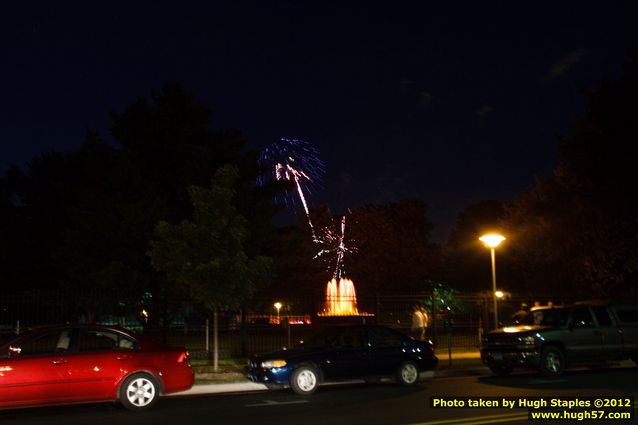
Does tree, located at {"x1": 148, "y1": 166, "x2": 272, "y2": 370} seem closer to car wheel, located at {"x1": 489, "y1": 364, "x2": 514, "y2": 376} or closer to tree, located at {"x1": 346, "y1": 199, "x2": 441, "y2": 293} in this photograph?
car wheel, located at {"x1": 489, "y1": 364, "x2": 514, "y2": 376}

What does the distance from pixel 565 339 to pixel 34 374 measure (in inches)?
477

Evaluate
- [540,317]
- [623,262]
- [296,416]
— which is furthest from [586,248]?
[296,416]

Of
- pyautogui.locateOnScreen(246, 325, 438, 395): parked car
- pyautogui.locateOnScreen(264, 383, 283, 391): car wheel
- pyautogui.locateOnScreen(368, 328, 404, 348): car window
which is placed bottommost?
pyautogui.locateOnScreen(264, 383, 283, 391): car wheel

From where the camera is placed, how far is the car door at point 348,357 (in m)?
14.5

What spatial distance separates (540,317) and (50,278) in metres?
34.2

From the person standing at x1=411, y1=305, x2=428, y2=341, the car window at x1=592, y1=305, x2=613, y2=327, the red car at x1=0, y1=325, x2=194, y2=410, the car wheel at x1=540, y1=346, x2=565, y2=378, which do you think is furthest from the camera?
the person standing at x1=411, y1=305, x2=428, y2=341

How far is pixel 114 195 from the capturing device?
32438 mm

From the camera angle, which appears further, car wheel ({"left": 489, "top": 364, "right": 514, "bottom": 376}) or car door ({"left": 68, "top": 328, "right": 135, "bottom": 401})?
car wheel ({"left": 489, "top": 364, "right": 514, "bottom": 376})

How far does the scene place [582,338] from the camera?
17.3 m

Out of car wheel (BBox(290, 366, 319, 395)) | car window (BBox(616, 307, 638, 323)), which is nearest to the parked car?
car wheel (BBox(290, 366, 319, 395))

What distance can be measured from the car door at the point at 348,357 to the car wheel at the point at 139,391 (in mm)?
3952

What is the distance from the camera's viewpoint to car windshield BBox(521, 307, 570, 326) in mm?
17594

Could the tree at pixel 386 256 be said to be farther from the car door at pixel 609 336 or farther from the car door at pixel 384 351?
the car door at pixel 384 351

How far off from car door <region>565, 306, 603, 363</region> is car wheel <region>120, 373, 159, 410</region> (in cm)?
1027
